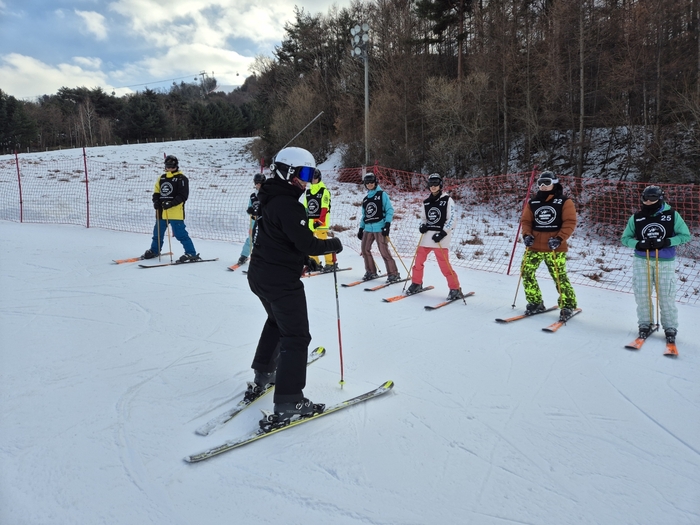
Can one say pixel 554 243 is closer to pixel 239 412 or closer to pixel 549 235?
pixel 549 235

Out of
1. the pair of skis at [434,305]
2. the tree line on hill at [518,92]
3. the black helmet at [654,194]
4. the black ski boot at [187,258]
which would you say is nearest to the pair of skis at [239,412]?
the pair of skis at [434,305]

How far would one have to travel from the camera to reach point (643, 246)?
4.79 meters

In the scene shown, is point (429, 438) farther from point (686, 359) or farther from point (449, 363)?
point (686, 359)

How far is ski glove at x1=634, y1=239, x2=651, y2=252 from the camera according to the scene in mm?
4754

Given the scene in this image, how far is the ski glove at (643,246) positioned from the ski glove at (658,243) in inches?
1.2

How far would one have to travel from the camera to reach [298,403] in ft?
9.84

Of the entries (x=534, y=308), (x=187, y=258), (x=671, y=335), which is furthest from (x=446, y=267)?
(x=187, y=258)

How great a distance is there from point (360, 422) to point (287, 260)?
1.27m

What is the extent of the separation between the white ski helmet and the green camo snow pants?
12.1 ft

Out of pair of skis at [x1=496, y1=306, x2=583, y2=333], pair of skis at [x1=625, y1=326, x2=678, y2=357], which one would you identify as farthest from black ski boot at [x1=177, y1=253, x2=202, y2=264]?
pair of skis at [x1=625, y1=326, x2=678, y2=357]

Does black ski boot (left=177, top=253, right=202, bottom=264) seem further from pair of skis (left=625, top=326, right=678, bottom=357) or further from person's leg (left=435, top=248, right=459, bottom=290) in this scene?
pair of skis (left=625, top=326, right=678, bottom=357)

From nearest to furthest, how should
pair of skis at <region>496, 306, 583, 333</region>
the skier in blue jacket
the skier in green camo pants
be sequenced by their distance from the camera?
1. pair of skis at <region>496, 306, 583, 333</region>
2. the skier in green camo pants
3. the skier in blue jacket

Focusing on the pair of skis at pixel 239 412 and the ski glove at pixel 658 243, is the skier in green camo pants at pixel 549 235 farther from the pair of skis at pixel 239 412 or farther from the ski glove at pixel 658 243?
the pair of skis at pixel 239 412

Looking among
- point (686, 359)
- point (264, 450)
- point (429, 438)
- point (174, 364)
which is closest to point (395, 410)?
point (429, 438)
